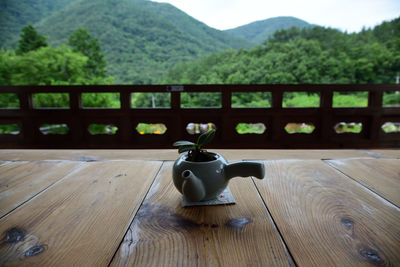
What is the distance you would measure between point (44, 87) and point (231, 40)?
14.7 meters

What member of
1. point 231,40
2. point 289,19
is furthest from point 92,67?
point 289,19

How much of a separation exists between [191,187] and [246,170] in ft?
0.42

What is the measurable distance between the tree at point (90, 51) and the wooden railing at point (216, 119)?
334 inches

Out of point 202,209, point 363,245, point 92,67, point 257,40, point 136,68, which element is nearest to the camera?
point 363,245

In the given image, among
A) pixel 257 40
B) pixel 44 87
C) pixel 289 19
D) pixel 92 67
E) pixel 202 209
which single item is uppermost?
pixel 289 19

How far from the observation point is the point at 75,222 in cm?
46

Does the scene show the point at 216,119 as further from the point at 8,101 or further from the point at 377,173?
the point at 8,101

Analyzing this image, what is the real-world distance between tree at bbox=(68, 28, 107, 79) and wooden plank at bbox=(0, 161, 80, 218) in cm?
989

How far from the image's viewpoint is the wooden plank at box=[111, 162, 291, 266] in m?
0.35

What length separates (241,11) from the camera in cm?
1505

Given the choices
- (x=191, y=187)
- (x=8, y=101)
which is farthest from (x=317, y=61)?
(x=191, y=187)

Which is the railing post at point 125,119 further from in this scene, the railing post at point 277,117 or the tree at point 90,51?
the tree at point 90,51

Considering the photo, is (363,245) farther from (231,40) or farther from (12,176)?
(231,40)

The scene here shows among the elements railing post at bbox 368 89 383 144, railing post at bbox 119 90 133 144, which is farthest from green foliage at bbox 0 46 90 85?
railing post at bbox 368 89 383 144
